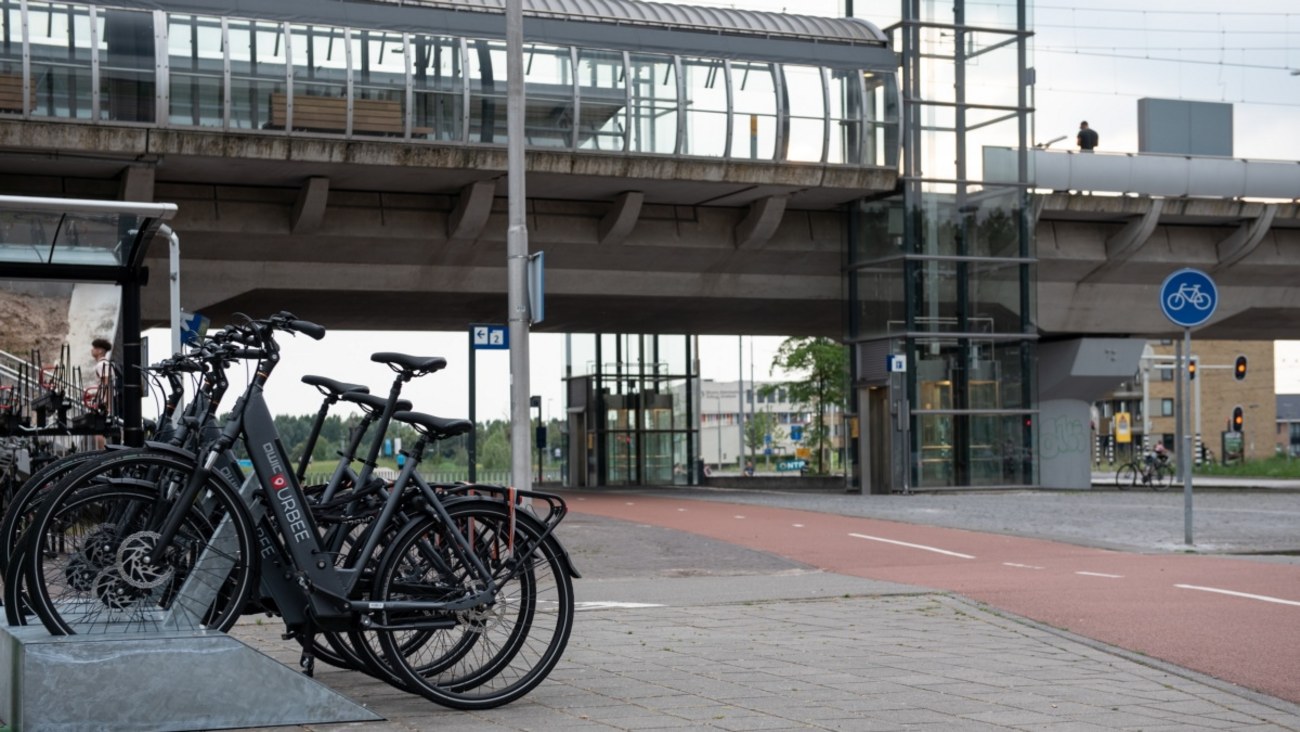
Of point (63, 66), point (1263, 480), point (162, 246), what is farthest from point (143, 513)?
point (1263, 480)

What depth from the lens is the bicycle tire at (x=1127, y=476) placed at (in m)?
41.2

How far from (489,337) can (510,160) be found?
5.66ft

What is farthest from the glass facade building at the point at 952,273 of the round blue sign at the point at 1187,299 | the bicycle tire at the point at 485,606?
the bicycle tire at the point at 485,606

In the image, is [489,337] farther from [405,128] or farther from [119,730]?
[405,128]

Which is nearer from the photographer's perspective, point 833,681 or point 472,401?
point 833,681

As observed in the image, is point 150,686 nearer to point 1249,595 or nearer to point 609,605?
point 609,605

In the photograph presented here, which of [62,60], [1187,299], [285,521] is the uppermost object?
[62,60]

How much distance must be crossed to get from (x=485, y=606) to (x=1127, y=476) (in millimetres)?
38584

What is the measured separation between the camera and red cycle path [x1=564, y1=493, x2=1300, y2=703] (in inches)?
331

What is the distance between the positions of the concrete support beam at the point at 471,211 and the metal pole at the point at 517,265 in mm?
13852

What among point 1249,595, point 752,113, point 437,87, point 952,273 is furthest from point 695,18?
point 1249,595

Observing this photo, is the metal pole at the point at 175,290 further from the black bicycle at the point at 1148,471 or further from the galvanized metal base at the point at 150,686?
the black bicycle at the point at 1148,471

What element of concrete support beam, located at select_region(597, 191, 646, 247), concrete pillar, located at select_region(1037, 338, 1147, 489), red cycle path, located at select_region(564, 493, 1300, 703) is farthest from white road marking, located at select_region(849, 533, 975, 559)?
concrete pillar, located at select_region(1037, 338, 1147, 489)

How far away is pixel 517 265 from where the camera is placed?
48.7ft
